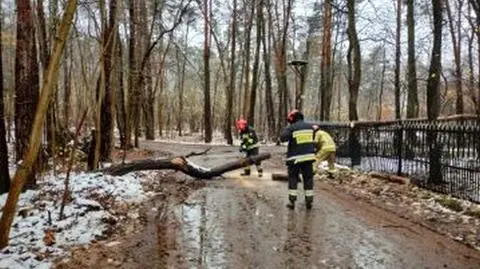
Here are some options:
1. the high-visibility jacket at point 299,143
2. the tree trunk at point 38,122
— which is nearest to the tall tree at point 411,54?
the high-visibility jacket at point 299,143

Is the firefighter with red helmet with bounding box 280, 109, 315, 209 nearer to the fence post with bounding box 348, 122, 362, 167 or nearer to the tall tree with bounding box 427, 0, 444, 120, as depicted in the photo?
→ the tall tree with bounding box 427, 0, 444, 120

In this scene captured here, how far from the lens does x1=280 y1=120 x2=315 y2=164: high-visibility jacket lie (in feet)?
32.7

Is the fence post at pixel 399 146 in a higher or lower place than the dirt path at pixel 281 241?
higher

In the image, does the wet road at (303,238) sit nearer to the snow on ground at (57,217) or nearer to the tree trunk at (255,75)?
the snow on ground at (57,217)

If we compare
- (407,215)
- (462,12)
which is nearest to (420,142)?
(407,215)

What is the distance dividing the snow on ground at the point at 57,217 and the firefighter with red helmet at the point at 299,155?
9.81ft

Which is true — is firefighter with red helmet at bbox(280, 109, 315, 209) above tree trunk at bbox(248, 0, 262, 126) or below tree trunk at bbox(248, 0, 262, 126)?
below

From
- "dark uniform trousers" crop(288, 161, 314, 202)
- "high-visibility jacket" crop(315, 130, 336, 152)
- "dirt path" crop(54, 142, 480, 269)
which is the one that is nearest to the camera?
"dirt path" crop(54, 142, 480, 269)

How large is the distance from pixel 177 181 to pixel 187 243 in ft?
21.2

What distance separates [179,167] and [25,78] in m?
4.36

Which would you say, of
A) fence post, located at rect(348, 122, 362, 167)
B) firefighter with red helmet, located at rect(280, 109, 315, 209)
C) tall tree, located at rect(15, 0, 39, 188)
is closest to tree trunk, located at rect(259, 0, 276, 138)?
fence post, located at rect(348, 122, 362, 167)

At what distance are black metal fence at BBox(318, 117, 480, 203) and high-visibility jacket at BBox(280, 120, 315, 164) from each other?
2957 millimetres

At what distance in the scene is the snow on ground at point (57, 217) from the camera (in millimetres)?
6668

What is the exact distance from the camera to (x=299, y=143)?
9953 millimetres
